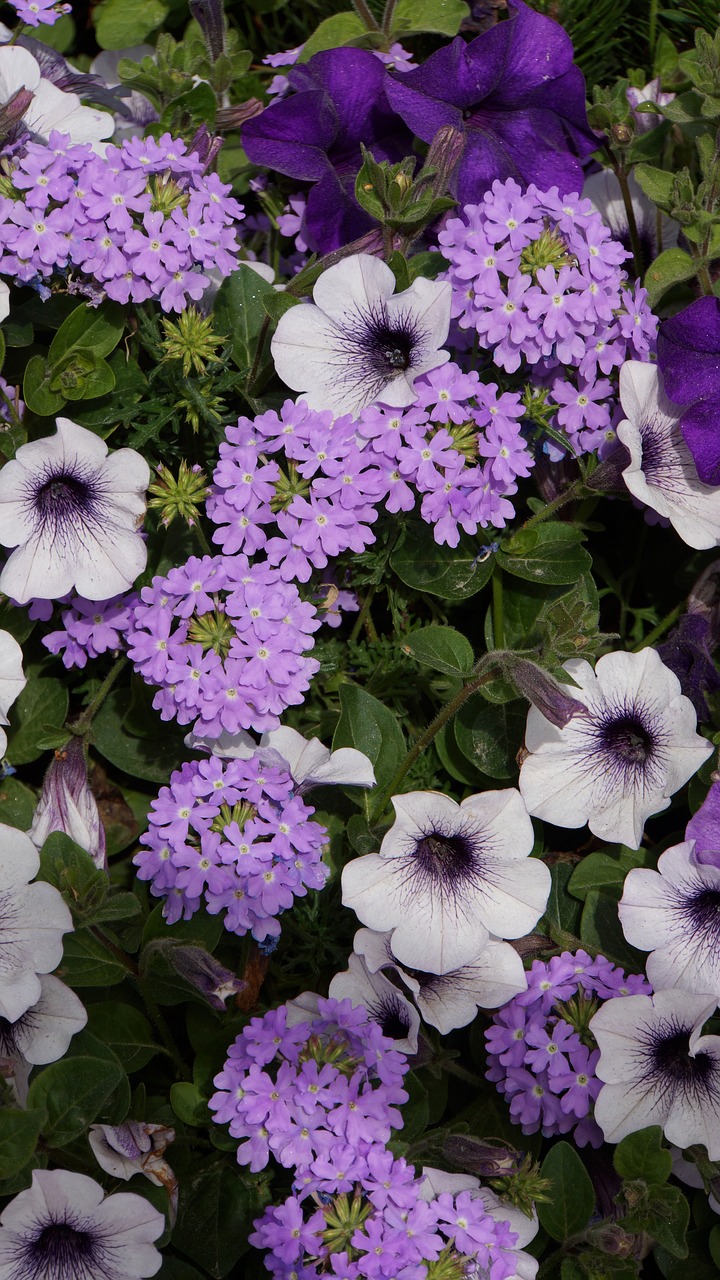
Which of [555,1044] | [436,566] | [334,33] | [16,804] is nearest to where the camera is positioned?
[555,1044]

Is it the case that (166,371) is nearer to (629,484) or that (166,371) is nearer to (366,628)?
(366,628)

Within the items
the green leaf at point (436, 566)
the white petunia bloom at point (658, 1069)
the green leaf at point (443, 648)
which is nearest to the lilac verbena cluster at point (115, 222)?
the green leaf at point (436, 566)

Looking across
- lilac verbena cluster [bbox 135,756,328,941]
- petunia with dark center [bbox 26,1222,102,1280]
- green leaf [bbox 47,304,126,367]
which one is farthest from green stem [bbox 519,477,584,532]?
petunia with dark center [bbox 26,1222,102,1280]

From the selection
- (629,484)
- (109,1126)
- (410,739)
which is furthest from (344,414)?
(109,1126)

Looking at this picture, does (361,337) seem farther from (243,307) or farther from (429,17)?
(429,17)

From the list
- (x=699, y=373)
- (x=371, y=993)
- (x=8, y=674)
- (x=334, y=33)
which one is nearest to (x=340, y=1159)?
(x=371, y=993)
